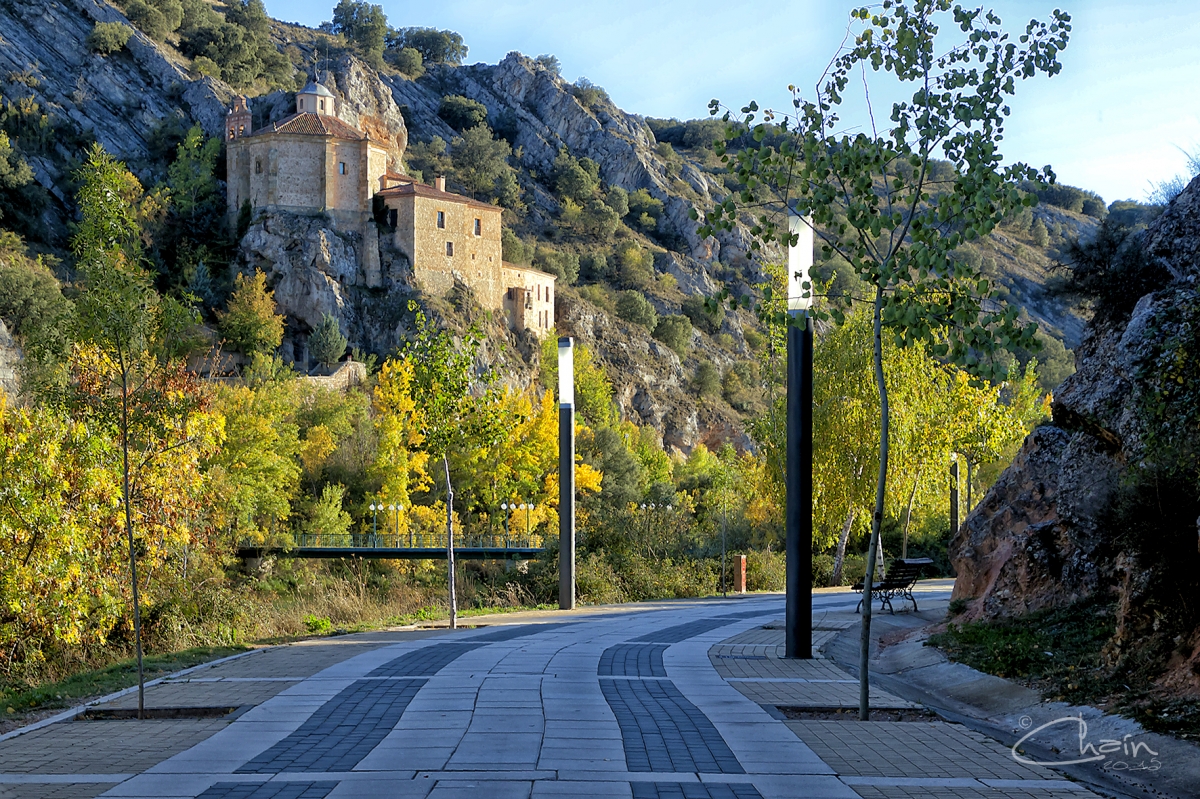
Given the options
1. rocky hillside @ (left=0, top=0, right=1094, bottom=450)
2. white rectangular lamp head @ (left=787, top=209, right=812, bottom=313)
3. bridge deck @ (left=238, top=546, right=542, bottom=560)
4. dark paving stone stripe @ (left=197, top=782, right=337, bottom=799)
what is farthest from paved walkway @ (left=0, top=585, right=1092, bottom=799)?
rocky hillside @ (left=0, top=0, right=1094, bottom=450)

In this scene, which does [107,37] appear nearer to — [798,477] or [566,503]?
[566,503]

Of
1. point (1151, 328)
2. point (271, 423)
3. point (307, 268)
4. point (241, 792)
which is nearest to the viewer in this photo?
point (241, 792)

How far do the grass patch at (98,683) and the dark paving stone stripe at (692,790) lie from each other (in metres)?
6.18

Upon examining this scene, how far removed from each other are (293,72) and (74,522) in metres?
124

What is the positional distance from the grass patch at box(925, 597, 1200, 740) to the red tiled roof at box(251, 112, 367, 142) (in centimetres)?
8005

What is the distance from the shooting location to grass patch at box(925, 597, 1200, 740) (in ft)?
25.9

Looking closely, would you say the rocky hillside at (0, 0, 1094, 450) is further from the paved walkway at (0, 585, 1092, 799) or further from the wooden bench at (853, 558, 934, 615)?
the paved walkway at (0, 585, 1092, 799)

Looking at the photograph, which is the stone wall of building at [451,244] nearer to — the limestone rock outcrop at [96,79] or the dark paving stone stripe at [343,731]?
the limestone rock outcrop at [96,79]

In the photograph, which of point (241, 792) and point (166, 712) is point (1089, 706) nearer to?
point (241, 792)

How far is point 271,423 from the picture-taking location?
4997cm

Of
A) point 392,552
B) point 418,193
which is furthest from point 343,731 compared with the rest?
point 418,193

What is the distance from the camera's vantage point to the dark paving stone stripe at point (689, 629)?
14.7m

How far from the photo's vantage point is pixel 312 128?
8544 cm

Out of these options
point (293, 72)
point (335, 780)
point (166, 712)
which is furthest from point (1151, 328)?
point (293, 72)
